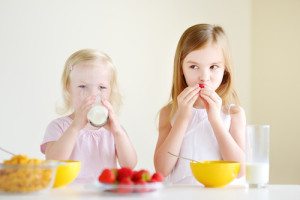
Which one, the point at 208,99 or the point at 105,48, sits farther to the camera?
the point at 105,48

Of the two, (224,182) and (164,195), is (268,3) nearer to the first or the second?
(224,182)

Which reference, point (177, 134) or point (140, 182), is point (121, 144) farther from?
point (140, 182)

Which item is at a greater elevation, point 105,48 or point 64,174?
point 105,48

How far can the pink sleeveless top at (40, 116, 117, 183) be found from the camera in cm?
196

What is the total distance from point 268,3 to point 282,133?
817mm

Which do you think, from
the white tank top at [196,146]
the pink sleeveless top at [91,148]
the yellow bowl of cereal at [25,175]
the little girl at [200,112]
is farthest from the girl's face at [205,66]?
the yellow bowl of cereal at [25,175]

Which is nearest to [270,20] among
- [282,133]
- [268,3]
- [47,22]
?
[268,3]

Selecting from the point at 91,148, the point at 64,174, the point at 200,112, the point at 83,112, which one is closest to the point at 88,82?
the point at 83,112

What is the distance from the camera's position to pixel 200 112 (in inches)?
82.0

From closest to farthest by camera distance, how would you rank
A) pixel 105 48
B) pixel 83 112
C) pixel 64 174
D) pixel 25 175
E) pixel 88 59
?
pixel 25 175 → pixel 64 174 → pixel 83 112 → pixel 88 59 → pixel 105 48

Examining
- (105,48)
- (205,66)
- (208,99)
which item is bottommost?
(208,99)

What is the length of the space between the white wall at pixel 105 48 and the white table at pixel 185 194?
158 centimetres

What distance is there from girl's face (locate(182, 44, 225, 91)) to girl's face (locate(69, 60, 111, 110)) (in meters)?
0.32

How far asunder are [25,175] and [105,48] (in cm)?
192
